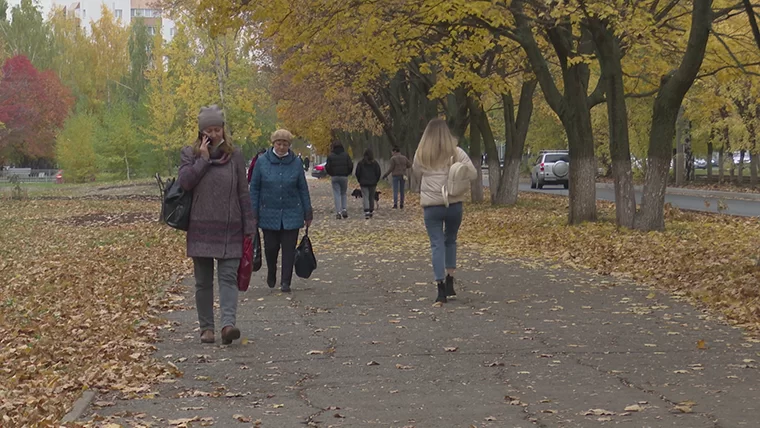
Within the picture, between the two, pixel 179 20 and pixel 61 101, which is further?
pixel 61 101

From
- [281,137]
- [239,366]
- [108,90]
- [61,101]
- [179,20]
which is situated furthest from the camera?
[108,90]

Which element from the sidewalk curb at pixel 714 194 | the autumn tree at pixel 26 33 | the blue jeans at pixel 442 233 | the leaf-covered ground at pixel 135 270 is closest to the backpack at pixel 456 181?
the blue jeans at pixel 442 233

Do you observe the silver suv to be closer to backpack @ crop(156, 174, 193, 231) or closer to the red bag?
the red bag

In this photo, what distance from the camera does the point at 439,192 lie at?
39.3 feet

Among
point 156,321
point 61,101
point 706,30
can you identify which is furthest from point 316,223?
point 61,101

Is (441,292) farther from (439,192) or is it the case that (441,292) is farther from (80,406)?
(80,406)

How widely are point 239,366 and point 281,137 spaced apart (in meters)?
4.64

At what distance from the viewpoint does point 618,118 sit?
873 inches

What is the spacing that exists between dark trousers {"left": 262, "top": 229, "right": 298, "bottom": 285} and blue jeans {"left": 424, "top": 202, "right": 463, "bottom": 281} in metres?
1.83

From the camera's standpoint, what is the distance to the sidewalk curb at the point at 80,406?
6746mm

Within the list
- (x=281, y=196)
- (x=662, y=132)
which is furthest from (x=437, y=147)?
(x=662, y=132)

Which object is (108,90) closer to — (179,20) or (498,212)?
(179,20)

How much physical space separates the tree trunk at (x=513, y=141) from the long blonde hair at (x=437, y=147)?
21149mm

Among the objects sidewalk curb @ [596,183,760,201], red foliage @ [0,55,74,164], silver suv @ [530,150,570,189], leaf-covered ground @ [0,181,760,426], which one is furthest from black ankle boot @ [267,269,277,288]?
red foliage @ [0,55,74,164]
